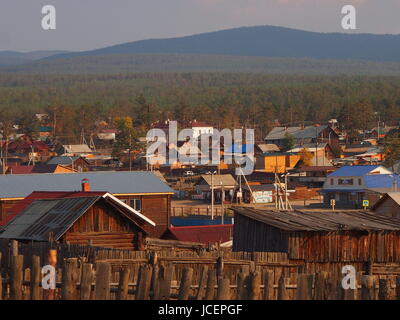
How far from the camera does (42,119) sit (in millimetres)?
154500

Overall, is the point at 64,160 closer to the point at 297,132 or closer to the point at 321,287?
the point at 297,132

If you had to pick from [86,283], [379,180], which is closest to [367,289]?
[86,283]

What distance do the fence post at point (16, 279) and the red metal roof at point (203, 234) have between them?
61.7ft

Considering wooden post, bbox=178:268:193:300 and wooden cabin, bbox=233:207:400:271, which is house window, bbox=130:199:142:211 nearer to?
wooden cabin, bbox=233:207:400:271

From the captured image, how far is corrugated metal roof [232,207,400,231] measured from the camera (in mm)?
22594

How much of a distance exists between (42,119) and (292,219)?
133 meters

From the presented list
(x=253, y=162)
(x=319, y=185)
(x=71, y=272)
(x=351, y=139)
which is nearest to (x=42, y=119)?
(x=351, y=139)

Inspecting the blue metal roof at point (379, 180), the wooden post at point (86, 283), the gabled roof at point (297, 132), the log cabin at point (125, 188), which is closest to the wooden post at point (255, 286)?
the wooden post at point (86, 283)

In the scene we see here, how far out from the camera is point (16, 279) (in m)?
13.7

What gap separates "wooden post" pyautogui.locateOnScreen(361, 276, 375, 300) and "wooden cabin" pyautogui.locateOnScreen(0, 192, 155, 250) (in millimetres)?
11543

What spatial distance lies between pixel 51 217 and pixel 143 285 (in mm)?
12404

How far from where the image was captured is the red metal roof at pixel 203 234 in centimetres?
3300

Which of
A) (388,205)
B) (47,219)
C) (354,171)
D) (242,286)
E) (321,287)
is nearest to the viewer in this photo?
(242,286)

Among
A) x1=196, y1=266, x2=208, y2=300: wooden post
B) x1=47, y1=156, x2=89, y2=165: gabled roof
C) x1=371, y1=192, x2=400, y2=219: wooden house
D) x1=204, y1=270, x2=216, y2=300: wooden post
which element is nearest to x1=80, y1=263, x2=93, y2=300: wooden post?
x1=196, y1=266, x2=208, y2=300: wooden post
